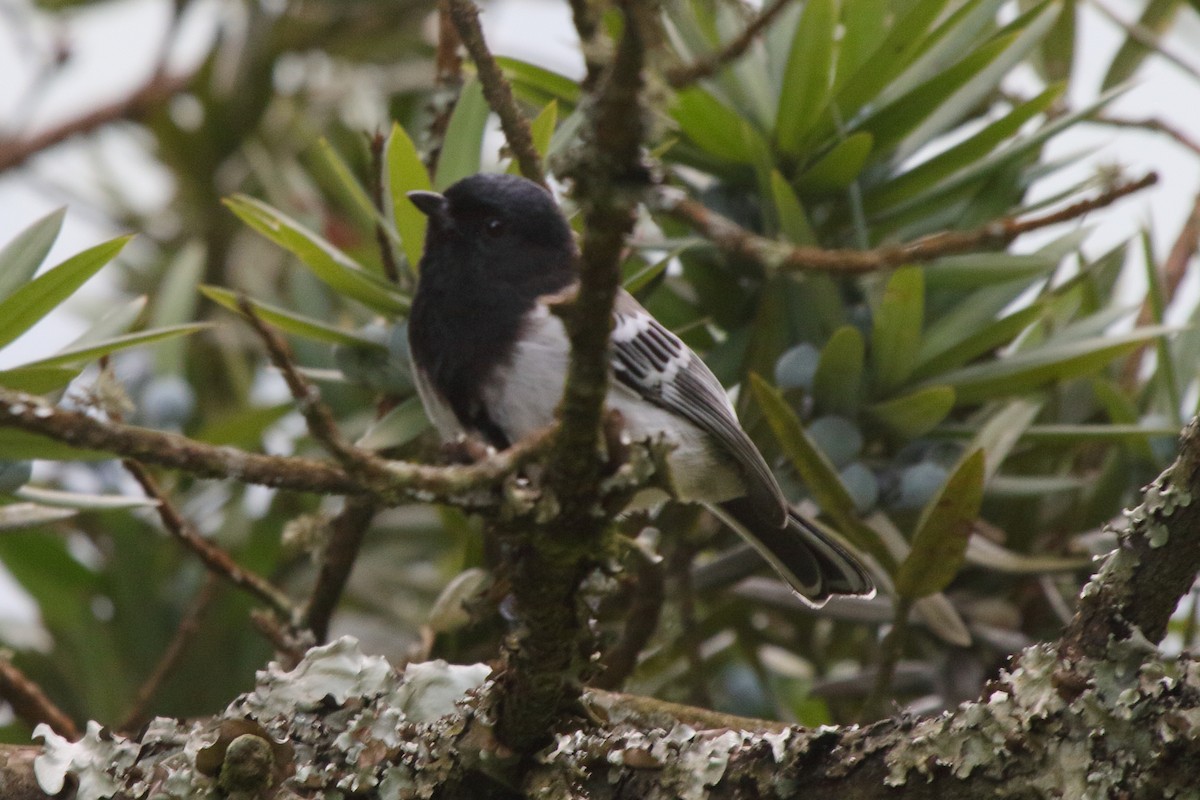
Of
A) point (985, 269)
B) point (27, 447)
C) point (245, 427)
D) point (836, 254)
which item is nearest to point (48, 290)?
point (27, 447)

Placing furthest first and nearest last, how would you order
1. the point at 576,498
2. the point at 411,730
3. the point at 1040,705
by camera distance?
the point at 411,730, the point at 1040,705, the point at 576,498

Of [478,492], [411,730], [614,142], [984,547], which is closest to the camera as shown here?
[614,142]

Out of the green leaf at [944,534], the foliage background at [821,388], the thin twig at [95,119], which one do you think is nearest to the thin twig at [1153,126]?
the foliage background at [821,388]

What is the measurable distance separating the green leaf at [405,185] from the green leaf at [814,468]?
823mm

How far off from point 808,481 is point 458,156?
1.08 m

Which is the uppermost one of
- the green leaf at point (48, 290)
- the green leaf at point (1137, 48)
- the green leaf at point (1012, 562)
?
the green leaf at point (1137, 48)

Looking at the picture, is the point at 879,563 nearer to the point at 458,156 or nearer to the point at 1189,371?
the point at 1189,371

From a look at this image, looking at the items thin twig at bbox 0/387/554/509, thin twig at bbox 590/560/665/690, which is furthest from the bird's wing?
thin twig at bbox 0/387/554/509

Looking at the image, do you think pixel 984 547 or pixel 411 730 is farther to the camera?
pixel 984 547

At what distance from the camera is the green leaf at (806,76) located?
3020mm

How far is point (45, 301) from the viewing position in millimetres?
2406

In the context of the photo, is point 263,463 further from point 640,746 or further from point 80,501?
point 80,501

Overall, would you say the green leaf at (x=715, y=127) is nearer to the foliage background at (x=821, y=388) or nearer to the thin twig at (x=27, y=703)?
the foliage background at (x=821, y=388)

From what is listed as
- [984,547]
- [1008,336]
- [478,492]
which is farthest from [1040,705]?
[1008,336]
